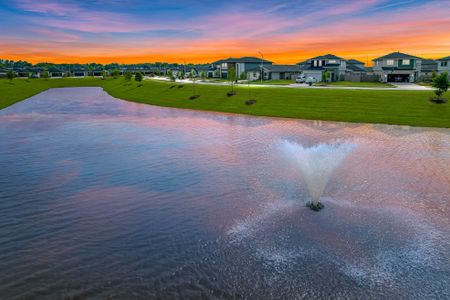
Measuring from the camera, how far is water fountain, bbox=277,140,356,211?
2356 centimetres

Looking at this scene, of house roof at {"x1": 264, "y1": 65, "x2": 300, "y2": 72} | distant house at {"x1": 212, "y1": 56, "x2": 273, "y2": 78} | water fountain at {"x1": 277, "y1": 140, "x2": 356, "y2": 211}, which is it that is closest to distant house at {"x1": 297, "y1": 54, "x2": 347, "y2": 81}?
house roof at {"x1": 264, "y1": 65, "x2": 300, "y2": 72}

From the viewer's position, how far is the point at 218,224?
1891cm

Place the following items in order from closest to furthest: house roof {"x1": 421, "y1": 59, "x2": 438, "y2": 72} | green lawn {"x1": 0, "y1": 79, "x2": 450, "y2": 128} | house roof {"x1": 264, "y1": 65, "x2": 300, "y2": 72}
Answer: green lawn {"x1": 0, "y1": 79, "x2": 450, "y2": 128} < house roof {"x1": 264, "y1": 65, "x2": 300, "y2": 72} < house roof {"x1": 421, "y1": 59, "x2": 438, "y2": 72}

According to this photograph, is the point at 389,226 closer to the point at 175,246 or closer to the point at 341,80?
the point at 175,246

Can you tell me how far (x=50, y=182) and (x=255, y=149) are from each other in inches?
740

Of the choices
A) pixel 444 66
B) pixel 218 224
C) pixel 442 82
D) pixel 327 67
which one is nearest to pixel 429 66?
pixel 444 66

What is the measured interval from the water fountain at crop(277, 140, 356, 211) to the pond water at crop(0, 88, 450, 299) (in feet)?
2.63

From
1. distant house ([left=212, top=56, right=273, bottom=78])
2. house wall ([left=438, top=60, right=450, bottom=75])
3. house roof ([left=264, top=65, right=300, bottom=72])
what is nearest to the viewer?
house wall ([left=438, top=60, right=450, bottom=75])

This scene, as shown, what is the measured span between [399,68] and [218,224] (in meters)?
106

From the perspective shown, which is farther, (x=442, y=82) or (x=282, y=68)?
(x=282, y=68)

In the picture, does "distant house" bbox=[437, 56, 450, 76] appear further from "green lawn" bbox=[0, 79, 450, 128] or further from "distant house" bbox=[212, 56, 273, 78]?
"distant house" bbox=[212, 56, 273, 78]

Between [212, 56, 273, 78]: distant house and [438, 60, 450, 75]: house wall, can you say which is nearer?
[438, 60, 450, 75]: house wall

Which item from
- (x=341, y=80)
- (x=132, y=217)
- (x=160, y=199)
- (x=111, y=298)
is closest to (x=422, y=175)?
(x=160, y=199)

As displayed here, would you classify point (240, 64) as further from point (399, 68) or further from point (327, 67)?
point (399, 68)
